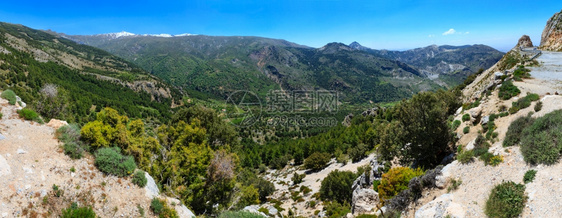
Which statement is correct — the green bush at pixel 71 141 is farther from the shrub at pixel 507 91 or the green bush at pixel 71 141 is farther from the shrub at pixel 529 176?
the shrub at pixel 507 91

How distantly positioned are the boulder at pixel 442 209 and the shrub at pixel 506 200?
1.20 m

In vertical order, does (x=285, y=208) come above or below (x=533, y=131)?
below

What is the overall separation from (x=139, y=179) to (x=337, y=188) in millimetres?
26261

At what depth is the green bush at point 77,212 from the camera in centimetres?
891

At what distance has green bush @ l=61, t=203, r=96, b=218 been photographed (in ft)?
29.2

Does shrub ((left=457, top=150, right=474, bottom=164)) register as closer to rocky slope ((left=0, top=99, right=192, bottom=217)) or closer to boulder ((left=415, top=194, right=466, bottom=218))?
boulder ((left=415, top=194, right=466, bottom=218))

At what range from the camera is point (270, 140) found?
136m

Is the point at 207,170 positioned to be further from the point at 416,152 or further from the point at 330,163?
the point at 330,163

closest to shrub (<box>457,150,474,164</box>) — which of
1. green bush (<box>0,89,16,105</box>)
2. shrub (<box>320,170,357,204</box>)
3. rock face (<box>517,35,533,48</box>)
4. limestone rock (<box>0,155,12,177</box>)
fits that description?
shrub (<box>320,170,357,204</box>)

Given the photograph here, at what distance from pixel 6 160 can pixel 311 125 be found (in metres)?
163

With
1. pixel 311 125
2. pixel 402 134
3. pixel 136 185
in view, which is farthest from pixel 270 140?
pixel 136 185

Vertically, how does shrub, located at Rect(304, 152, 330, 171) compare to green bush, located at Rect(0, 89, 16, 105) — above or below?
below

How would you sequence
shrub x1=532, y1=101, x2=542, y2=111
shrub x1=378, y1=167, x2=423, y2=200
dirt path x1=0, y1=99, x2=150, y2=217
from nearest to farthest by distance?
dirt path x1=0, y1=99, x2=150, y2=217, shrub x1=532, y1=101, x2=542, y2=111, shrub x1=378, y1=167, x2=423, y2=200

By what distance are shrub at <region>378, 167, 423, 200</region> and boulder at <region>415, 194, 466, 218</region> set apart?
12.1 feet
